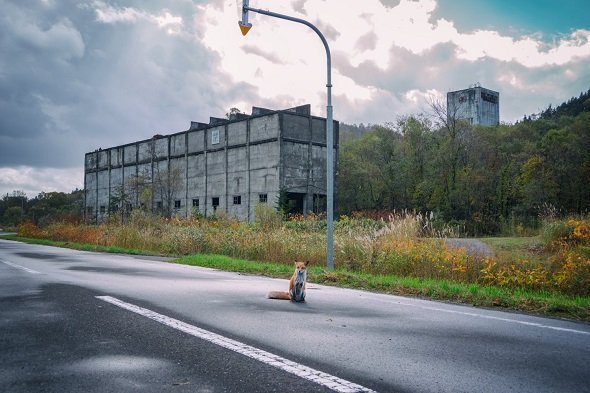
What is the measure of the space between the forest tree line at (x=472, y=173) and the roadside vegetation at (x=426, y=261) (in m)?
14.6

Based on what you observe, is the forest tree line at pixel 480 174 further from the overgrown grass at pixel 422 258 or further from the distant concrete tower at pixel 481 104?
the distant concrete tower at pixel 481 104

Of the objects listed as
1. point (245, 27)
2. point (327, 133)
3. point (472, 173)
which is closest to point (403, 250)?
point (327, 133)

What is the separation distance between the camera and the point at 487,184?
140 feet

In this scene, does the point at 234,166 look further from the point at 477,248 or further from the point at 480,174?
the point at 477,248

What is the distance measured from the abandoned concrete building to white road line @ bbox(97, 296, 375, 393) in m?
33.3

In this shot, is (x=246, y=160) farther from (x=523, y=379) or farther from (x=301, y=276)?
(x=523, y=379)

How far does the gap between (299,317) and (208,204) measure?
1639 inches

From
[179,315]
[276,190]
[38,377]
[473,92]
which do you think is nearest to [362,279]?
[179,315]

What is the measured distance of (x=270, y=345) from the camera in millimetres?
5246

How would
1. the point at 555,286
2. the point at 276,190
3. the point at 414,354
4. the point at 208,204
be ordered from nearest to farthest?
Answer: the point at 414,354
the point at 555,286
the point at 276,190
the point at 208,204

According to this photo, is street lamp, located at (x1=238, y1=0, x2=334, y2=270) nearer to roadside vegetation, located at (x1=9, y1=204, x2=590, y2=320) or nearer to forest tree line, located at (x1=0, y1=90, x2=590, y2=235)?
roadside vegetation, located at (x1=9, y1=204, x2=590, y2=320)

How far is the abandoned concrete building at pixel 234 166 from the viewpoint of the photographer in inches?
1628

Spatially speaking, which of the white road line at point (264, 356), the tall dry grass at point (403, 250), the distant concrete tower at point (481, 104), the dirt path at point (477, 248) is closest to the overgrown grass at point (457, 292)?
the tall dry grass at point (403, 250)

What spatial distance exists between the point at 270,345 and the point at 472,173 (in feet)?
131
